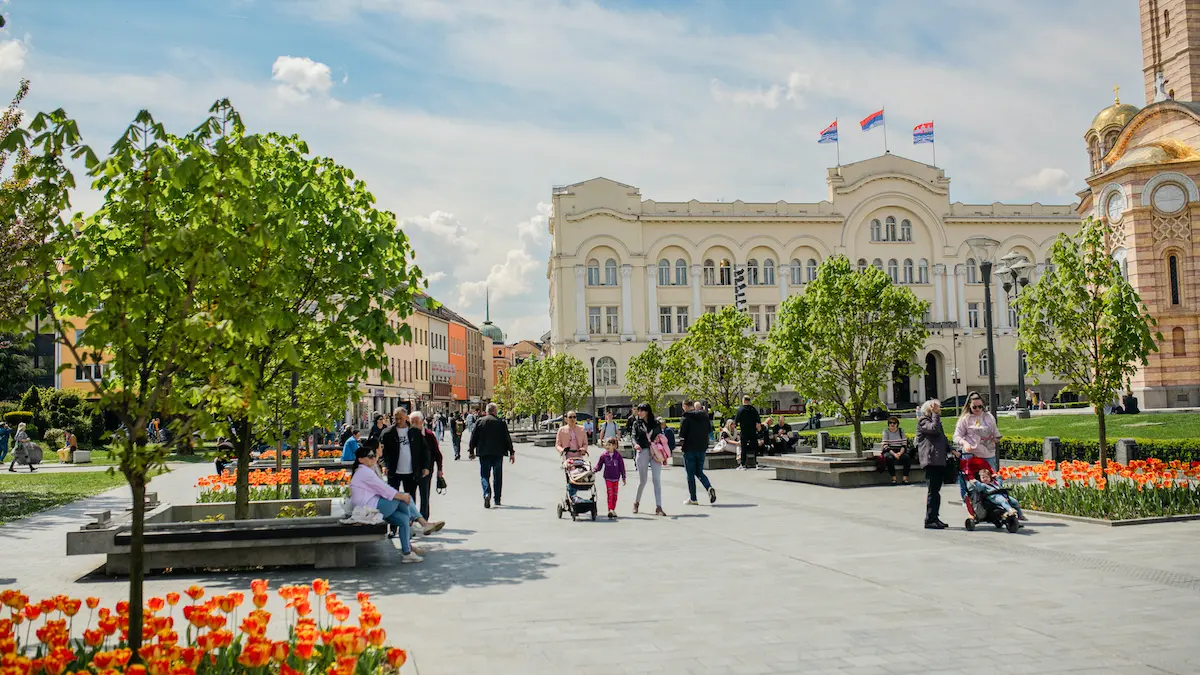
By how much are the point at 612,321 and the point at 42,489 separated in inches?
2001

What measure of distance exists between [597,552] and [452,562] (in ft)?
5.63

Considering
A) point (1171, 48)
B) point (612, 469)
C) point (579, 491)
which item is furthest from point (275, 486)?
point (1171, 48)

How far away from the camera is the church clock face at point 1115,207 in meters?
43.6

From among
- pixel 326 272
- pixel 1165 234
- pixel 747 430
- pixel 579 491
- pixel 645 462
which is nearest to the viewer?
pixel 326 272

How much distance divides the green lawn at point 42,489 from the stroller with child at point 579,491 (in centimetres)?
706

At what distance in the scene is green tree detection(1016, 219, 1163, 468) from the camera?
15.1m

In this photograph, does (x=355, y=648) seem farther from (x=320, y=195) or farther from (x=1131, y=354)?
(x=1131, y=354)

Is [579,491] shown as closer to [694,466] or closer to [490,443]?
[490,443]

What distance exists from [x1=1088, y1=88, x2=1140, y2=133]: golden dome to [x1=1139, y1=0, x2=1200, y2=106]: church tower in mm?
5387

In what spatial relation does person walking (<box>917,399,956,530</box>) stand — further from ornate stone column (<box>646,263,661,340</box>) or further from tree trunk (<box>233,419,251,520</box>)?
ornate stone column (<box>646,263,661,340</box>)

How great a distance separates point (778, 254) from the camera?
73.5m

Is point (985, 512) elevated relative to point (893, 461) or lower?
lower

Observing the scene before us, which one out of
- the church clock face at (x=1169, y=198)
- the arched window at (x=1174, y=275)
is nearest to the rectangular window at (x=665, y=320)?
the arched window at (x=1174, y=275)

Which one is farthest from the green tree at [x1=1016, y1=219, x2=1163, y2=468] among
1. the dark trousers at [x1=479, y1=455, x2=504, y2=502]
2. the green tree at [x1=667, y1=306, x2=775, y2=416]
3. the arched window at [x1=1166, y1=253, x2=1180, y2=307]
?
the arched window at [x1=1166, y1=253, x2=1180, y2=307]
